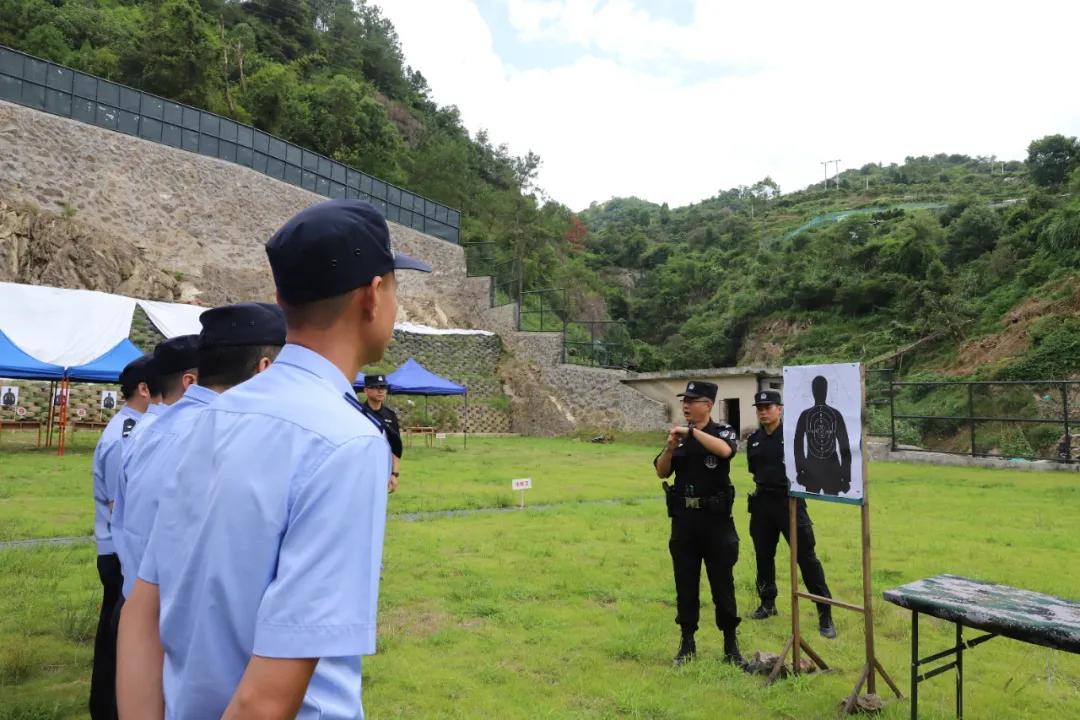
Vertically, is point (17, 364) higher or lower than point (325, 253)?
higher

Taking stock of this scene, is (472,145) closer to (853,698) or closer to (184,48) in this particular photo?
(184,48)

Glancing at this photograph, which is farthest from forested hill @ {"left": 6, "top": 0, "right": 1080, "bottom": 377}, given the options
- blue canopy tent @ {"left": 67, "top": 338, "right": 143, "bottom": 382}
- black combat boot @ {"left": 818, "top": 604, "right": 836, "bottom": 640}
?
black combat boot @ {"left": 818, "top": 604, "right": 836, "bottom": 640}

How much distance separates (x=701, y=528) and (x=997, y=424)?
2012 centimetres

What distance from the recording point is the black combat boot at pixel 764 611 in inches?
232

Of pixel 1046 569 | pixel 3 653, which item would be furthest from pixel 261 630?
Answer: pixel 1046 569

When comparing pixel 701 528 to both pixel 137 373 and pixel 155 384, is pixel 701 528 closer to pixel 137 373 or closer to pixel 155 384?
pixel 155 384

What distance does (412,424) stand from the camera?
26109 mm

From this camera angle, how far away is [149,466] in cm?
196

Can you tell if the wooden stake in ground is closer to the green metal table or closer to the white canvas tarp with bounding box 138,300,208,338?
the green metal table

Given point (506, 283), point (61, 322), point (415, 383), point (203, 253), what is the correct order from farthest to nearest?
point (506, 283) < point (203, 253) < point (415, 383) < point (61, 322)

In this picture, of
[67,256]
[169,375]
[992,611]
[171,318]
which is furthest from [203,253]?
[992,611]

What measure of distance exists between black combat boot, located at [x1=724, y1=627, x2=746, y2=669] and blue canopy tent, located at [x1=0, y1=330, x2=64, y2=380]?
14.6 meters

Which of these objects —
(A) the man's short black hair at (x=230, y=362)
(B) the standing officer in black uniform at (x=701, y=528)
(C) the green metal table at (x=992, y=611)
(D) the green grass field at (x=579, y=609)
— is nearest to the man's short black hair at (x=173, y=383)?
(A) the man's short black hair at (x=230, y=362)

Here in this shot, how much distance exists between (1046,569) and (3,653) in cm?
927
